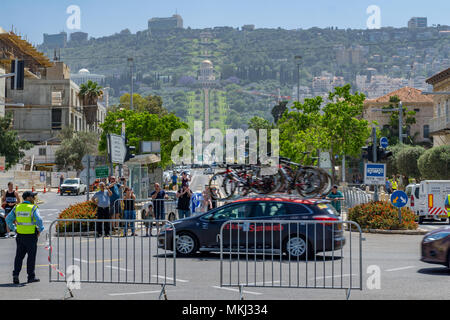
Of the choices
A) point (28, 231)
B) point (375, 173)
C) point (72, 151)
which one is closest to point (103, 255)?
point (28, 231)

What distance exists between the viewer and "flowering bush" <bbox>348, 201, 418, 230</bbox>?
77.0ft

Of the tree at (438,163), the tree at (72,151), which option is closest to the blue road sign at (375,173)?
the tree at (438,163)

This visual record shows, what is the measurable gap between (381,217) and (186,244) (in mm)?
10061

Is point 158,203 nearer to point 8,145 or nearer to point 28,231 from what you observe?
point 28,231

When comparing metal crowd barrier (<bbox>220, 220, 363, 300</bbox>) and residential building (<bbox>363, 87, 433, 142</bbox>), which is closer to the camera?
metal crowd barrier (<bbox>220, 220, 363, 300</bbox>)

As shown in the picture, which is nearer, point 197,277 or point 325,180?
point 197,277

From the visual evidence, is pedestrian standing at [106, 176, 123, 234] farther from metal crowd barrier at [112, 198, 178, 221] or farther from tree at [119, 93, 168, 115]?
tree at [119, 93, 168, 115]

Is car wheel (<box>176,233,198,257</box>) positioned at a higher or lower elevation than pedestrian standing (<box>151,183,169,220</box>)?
lower

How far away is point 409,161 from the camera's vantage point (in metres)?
60.2

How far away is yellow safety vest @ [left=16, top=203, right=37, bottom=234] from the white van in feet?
69.5

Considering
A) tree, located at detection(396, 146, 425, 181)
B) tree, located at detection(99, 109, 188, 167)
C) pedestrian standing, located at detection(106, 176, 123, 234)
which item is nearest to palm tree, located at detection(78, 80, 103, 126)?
tree, located at detection(99, 109, 188, 167)

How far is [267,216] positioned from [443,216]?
16.7m

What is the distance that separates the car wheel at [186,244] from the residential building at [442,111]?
43.7m

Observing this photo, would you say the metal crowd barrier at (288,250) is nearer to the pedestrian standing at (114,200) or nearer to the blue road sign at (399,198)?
the blue road sign at (399,198)
